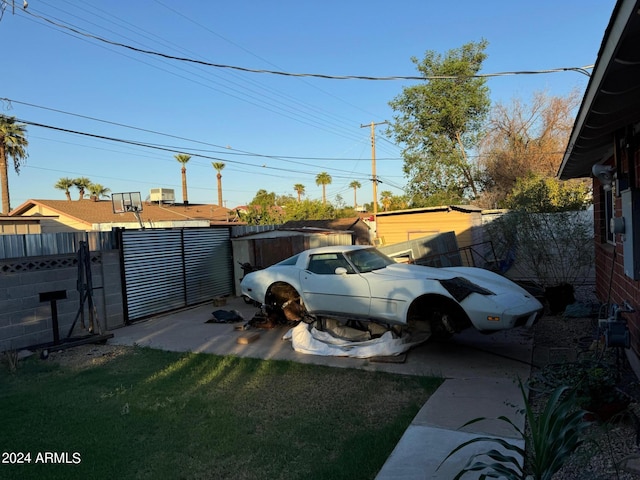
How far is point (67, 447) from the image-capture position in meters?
3.79

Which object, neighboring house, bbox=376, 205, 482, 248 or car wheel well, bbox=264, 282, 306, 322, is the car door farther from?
neighboring house, bbox=376, 205, 482, 248

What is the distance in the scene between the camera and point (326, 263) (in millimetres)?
7359

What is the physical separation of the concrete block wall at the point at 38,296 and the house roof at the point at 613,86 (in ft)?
26.4

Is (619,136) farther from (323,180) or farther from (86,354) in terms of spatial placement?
(323,180)

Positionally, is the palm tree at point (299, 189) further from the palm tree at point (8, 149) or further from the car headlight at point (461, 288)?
the car headlight at point (461, 288)

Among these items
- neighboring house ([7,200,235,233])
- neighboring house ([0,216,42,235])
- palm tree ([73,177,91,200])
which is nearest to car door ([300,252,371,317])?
neighboring house ([0,216,42,235])

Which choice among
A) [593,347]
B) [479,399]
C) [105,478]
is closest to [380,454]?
[479,399]

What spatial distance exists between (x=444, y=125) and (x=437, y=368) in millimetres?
23112

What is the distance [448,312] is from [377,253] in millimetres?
1889

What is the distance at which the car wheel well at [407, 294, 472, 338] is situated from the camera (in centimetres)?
606

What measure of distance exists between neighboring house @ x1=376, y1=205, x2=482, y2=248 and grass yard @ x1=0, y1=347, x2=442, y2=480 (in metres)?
12.2

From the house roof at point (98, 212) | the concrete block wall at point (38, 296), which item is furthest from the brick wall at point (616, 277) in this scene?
the house roof at point (98, 212)

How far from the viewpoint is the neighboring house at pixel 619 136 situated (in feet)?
6.68

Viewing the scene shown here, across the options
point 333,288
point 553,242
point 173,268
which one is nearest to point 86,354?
point 173,268
